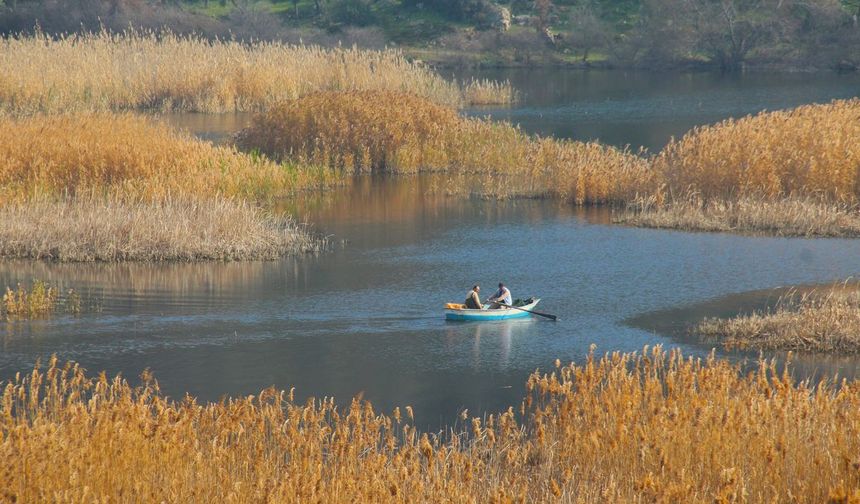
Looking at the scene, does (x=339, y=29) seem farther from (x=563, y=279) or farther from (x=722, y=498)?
(x=722, y=498)

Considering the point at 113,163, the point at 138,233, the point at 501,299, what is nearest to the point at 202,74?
the point at 113,163

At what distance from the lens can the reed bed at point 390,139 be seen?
4075cm

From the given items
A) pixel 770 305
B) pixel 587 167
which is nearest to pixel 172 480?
pixel 770 305

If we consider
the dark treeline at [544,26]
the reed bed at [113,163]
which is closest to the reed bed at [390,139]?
the reed bed at [113,163]

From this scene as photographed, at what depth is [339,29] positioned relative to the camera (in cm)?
9019

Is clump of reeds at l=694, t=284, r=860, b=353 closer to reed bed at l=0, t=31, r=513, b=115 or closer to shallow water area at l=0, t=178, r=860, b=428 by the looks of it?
shallow water area at l=0, t=178, r=860, b=428

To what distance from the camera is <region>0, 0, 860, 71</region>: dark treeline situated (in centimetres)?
8069

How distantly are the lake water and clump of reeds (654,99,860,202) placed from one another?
2.65 metres

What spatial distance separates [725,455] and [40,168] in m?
23.8

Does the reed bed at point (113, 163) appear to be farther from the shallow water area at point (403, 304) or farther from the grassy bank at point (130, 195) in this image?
the shallow water area at point (403, 304)

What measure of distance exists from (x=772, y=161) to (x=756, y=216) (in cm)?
253

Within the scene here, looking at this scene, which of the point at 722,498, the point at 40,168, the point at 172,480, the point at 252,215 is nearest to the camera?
the point at 722,498

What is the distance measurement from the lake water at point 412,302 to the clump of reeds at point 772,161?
8.70 feet

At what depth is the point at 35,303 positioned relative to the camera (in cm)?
2222
